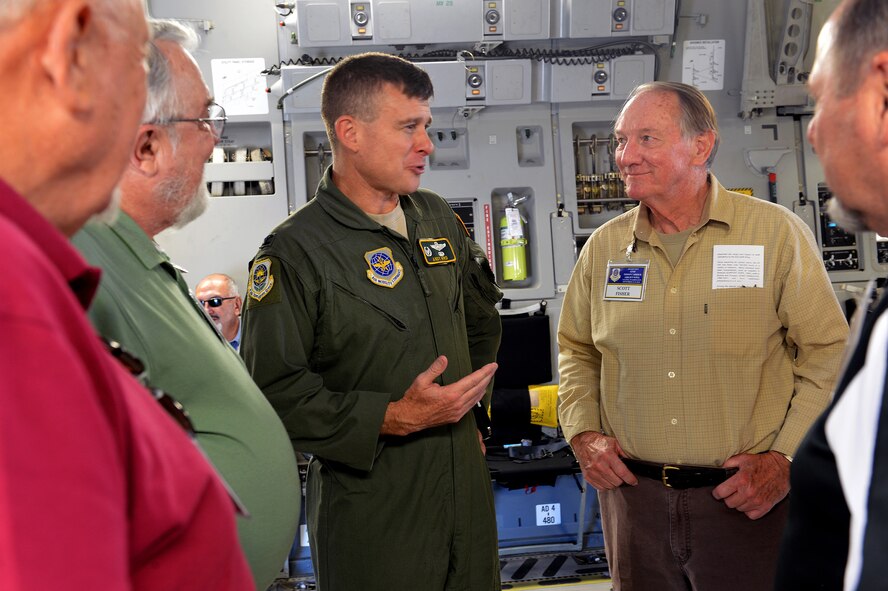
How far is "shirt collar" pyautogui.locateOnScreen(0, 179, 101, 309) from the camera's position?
617mm

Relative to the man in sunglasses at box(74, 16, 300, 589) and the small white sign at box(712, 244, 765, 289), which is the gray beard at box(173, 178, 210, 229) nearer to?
the man in sunglasses at box(74, 16, 300, 589)

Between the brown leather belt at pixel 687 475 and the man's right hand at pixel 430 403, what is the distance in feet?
2.03

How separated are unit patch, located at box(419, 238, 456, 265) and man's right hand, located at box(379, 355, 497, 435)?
0.36 m

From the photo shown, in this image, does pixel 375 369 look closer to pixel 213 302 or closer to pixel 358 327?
pixel 358 327

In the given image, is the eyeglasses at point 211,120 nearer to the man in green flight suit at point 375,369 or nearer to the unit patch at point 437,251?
→ the man in green flight suit at point 375,369

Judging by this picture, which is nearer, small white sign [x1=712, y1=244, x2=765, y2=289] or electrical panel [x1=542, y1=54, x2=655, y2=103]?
small white sign [x1=712, y1=244, x2=765, y2=289]

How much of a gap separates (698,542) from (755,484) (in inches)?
9.2

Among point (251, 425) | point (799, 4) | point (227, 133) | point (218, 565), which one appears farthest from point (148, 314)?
point (799, 4)

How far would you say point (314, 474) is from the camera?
7.57 feet

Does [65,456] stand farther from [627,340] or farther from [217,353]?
[627,340]

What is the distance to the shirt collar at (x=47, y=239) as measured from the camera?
2.02ft

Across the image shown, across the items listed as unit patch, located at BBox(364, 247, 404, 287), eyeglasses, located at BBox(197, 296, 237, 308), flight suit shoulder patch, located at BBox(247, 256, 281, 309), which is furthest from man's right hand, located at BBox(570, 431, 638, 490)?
eyeglasses, located at BBox(197, 296, 237, 308)

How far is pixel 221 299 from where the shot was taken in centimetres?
451

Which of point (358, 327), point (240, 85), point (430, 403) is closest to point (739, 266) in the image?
point (430, 403)
